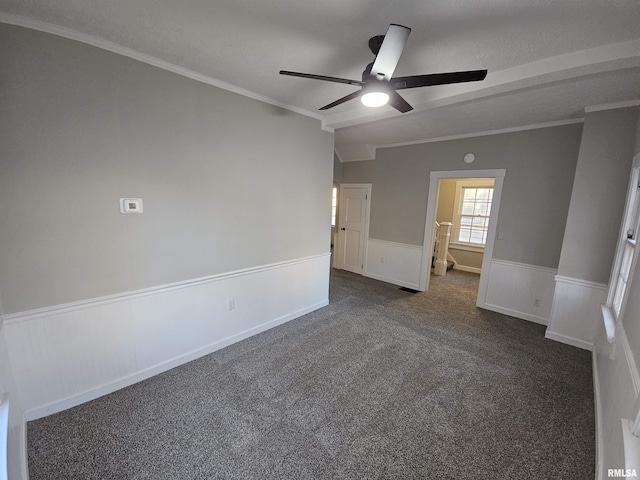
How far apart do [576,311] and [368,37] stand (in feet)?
11.4

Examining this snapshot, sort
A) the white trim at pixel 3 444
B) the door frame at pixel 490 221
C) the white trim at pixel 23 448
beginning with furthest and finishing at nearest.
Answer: the door frame at pixel 490 221 < the white trim at pixel 23 448 < the white trim at pixel 3 444

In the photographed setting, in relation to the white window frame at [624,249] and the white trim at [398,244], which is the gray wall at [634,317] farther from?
the white trim at [398,244]

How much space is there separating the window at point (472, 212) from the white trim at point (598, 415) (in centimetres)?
365

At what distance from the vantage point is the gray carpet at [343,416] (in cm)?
155

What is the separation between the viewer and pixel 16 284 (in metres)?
1.68

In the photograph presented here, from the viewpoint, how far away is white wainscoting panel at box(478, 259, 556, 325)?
3.45 metres

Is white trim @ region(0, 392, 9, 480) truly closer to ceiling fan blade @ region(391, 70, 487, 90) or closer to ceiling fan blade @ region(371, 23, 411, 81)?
ceiling fan blade @ region(371, 23, 411, 81)

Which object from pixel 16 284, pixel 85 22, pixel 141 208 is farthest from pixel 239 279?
pixel 85 22

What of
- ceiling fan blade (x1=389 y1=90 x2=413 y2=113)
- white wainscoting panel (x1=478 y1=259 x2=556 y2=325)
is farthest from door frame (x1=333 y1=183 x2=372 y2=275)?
ceiling fan blade (x1=389 y1=90 x2=413 y2=113)

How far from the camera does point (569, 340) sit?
117 inches

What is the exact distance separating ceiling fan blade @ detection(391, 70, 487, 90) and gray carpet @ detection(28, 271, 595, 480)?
2244 millimetres

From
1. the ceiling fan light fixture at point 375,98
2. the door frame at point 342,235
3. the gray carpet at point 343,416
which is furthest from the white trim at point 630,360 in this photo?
the door frame at point 342,235

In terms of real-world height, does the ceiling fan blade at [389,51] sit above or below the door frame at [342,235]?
above

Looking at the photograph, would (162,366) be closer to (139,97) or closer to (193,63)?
(139,97)
